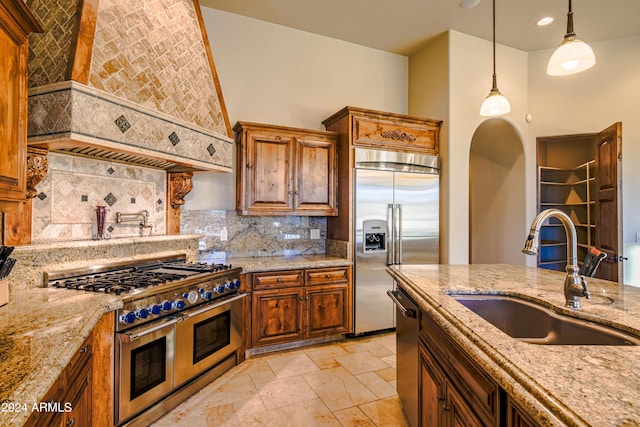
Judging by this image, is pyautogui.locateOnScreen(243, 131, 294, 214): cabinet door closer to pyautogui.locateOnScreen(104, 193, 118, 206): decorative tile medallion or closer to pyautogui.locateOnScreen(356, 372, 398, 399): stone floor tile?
pyautogui.locateOnScreen(104, 193, 118, 206): decorative tile medallion

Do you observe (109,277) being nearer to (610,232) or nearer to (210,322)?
(210,322)

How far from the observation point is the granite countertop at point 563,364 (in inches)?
27.0

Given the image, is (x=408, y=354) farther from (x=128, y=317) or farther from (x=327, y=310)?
(x=128, y=317)

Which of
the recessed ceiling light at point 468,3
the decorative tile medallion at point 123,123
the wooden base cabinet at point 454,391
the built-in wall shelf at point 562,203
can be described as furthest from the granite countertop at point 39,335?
the built-in wall shelf at point 562,203

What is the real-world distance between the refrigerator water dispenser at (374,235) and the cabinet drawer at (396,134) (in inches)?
34.0

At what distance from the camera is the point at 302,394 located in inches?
98.0

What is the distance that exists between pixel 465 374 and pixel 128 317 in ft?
5.89

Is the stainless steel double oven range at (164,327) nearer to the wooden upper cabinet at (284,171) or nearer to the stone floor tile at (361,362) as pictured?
the wooden upper cabinet at (284,171)

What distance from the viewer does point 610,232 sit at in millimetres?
3535

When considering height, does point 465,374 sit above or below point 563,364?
below

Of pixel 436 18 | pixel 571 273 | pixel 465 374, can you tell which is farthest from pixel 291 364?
pixel 436 18

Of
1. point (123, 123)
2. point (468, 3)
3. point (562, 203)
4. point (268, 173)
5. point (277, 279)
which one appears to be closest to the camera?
point (123, 123)

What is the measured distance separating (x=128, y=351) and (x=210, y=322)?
0.69 meters

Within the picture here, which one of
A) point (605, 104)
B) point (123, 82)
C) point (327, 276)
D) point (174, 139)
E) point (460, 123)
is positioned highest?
point (605, 104)
